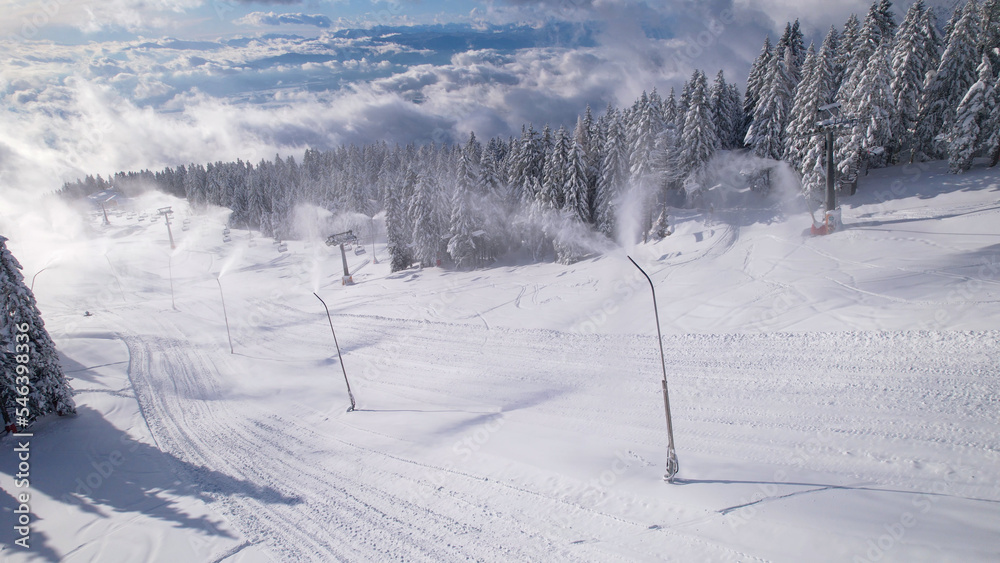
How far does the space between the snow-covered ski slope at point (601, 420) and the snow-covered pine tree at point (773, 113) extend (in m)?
8.57

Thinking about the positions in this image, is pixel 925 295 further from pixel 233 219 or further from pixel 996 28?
pixel 233 219

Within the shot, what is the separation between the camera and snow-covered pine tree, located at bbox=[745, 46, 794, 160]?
39.8 m

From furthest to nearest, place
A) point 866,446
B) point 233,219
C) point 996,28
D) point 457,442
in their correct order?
point 233,219
point 996,28
point 457,442
point 866,446

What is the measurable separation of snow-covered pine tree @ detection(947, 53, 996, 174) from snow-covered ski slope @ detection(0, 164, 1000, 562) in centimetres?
195

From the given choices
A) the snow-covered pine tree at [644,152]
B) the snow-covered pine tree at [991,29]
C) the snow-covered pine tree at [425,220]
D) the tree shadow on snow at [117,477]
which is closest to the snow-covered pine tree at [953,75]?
the snow-covered pine tree at [991,29]

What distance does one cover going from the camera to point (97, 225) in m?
109

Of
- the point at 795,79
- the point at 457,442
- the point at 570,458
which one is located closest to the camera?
the point at 570,458

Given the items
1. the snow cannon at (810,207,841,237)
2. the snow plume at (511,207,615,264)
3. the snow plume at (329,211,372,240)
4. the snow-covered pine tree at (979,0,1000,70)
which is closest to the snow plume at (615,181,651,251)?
the snow plume at (511,207,615,264)

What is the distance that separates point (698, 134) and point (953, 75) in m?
18.0

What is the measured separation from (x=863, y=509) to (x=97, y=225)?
149167mm

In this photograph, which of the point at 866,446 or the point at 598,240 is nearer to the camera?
the point at 866,446

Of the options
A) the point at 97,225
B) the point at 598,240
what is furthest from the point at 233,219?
the point at 598,240

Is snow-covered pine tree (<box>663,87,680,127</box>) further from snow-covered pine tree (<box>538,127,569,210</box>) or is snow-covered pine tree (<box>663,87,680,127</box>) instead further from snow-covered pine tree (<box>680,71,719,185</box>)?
snow-covered pine tree (<box>538,127,569,210</box>)

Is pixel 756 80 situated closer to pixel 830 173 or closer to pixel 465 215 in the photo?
pixel 830 173
